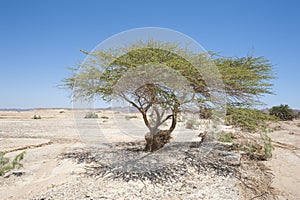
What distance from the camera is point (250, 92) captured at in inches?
231

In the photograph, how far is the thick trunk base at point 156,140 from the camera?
636 centimetres

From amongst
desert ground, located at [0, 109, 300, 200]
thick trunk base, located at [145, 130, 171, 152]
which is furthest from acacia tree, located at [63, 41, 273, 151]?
desert ground, located at [0, 109, 300, 200]

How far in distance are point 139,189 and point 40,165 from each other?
284 centimetres

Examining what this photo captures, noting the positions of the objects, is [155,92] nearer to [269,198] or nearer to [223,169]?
[223,169]

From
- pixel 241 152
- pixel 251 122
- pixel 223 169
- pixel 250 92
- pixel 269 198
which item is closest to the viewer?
pixel 269 198

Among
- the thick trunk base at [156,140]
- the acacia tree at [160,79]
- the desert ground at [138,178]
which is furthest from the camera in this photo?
the thick trunk base at [156,140]

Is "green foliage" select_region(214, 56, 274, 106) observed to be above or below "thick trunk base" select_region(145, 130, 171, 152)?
above

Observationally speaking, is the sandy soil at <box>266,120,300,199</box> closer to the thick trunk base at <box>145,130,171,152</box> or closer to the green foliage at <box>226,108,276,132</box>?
the green foliage at <box>226,108,276,132</box>

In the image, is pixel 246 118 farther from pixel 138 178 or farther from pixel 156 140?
pixel 138 178

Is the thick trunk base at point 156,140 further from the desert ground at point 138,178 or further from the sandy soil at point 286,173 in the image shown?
the sandy soil at point 286,173

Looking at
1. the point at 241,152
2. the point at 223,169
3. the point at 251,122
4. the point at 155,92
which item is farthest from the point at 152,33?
the point at 241,152

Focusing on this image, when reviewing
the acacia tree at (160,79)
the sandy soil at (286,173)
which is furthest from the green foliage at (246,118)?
the sandy soil at (286,173)

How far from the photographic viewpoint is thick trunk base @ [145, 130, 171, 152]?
636 cm

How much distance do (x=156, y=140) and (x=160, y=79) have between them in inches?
93.8
